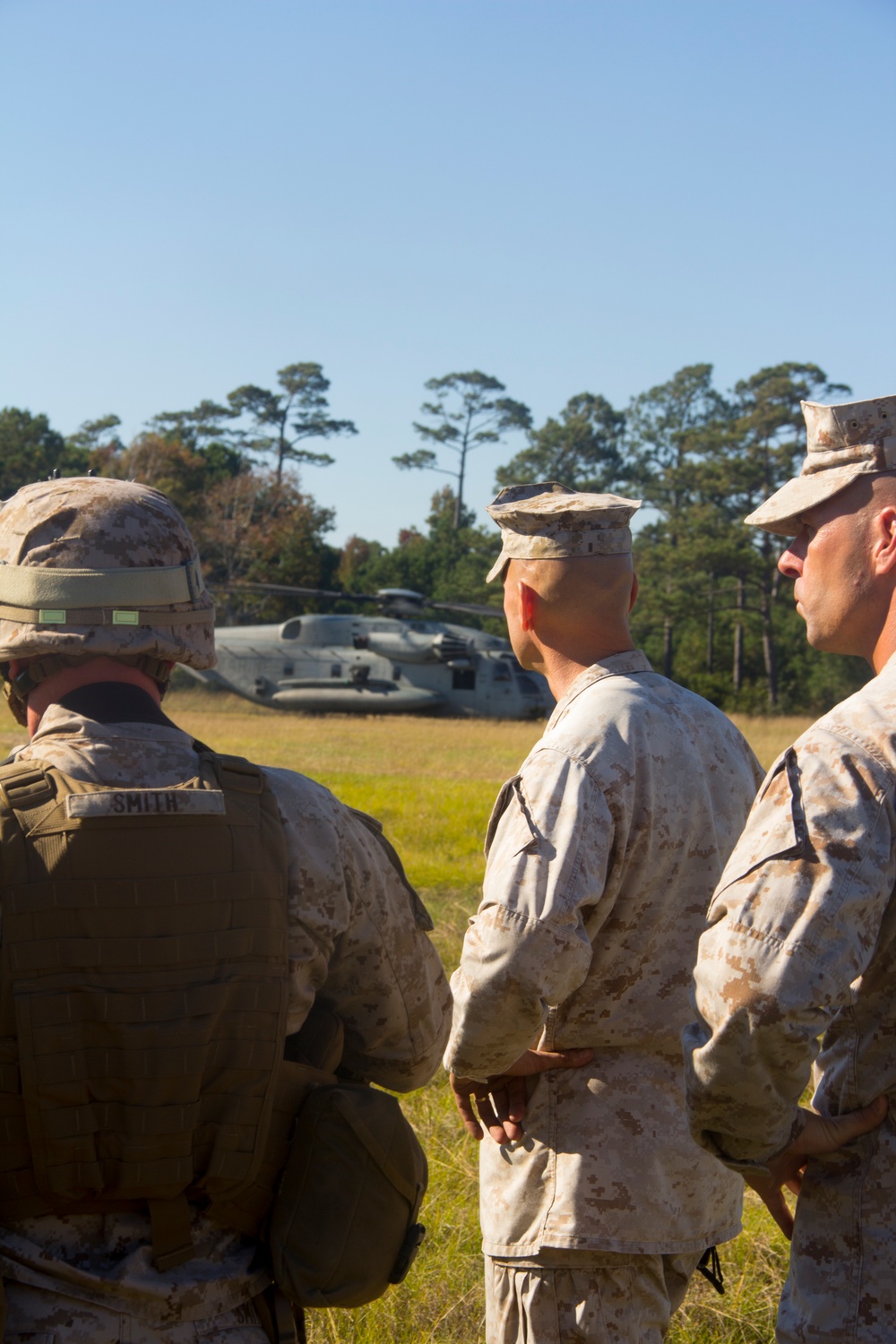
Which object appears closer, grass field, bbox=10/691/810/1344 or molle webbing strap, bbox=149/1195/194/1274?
molle webbing strap, bbox=149/1195/194/1274

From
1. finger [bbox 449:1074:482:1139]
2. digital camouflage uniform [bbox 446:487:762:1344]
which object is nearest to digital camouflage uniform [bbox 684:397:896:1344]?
digital camouflage uniform [bbox 446:487:762:1344]

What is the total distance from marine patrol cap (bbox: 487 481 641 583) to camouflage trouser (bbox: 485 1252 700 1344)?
142cm

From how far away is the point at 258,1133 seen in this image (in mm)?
1779

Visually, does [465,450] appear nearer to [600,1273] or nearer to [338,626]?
[338,626]

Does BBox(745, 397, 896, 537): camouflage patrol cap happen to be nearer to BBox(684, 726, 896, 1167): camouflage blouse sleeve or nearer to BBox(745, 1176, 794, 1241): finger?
BBox(684, 726, 896, 1167): camouflage blouse sleeve

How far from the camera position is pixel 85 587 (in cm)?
190

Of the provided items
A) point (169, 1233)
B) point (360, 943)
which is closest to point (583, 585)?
point (360, 943)

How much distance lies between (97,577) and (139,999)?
0.66 metres

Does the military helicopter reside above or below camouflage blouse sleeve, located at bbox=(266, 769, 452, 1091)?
below

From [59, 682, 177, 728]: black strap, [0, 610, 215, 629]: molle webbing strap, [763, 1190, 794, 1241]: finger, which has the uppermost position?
[0, 610, 215, 629]: molle webbing strap

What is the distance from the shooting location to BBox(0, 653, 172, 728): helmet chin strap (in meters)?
1.92

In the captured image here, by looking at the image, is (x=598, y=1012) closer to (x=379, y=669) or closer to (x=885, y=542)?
(x=885, y=542)

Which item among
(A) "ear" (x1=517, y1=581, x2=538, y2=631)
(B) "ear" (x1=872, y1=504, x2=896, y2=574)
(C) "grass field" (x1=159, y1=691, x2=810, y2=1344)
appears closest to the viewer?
(B) "ear" (x1=872, y1=504, x2=896, y2=574)

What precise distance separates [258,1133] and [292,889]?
36 centimetres
